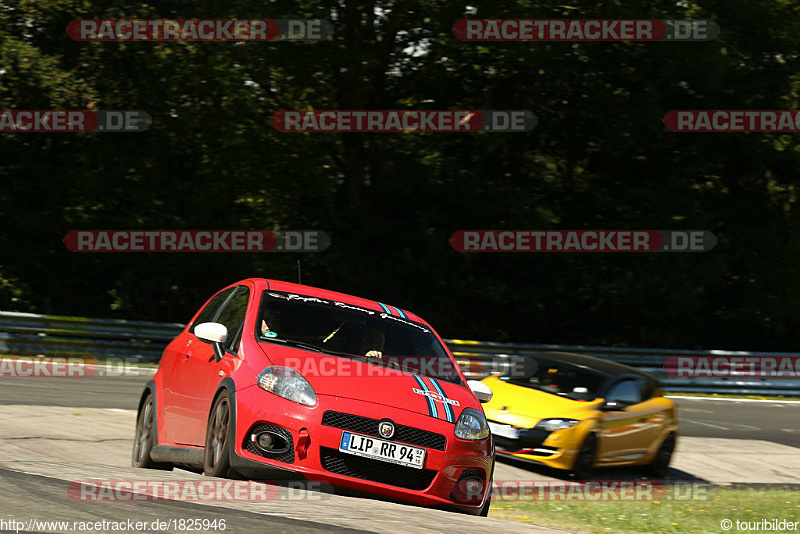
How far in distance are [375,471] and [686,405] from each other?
50.3 feet

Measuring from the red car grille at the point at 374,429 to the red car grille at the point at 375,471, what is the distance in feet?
0.50

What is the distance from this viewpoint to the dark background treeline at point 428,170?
77.4 ft

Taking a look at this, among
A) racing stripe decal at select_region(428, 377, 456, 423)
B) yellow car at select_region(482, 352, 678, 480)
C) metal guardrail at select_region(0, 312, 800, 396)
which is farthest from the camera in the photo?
metal guardrail at select_region(0, 312, 800, 396)

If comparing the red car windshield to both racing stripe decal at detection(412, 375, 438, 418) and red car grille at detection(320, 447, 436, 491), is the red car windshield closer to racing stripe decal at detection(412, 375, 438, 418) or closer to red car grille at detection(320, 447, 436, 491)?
racing stripe decal at detection(412, 375, 438, 418)

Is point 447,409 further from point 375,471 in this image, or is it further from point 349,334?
point 349,334

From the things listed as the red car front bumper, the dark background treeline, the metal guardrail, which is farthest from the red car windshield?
the dark background treeline

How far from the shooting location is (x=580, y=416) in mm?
12461

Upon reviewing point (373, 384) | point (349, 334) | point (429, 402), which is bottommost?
point (429, 402)

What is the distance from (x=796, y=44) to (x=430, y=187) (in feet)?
32.8

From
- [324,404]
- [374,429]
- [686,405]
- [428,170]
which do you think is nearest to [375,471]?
[374,429]

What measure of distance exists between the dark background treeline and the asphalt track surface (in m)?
5.16

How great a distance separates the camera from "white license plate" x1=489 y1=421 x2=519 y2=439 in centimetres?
1245

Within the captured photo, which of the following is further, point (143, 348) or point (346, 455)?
point (143, 348)

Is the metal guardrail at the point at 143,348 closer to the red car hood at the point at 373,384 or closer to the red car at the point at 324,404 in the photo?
the red car at the point at 324,404
